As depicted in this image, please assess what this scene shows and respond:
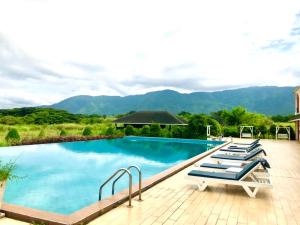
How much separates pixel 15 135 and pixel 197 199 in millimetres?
15470

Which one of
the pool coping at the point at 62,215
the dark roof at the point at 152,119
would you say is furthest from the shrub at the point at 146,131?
the pool coping at the point at 62,215

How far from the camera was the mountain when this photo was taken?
449 feet

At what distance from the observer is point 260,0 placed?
10.5 m

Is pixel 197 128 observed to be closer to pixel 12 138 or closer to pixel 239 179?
pixel 12 138

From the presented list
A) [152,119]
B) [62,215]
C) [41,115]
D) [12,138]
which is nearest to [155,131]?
[152,119]

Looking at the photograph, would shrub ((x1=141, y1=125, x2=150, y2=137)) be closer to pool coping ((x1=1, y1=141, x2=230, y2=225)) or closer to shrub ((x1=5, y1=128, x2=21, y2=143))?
shrub ((x1=5, y1=128, x2=21, y2=143))

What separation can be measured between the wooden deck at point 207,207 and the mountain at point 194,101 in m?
130

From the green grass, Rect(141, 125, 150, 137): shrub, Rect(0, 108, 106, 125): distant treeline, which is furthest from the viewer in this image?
Rect(0, 108, 106, 125): distant treeline

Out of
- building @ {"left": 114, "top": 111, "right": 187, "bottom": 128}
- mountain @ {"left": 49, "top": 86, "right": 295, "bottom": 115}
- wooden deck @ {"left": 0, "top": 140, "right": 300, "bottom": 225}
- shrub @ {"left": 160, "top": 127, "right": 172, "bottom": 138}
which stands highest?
mountain @ {"left": 49, "top": 86, "right": 295, "bottom": 115}

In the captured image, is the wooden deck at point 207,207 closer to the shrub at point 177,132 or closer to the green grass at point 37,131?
the green grass at point 37,131

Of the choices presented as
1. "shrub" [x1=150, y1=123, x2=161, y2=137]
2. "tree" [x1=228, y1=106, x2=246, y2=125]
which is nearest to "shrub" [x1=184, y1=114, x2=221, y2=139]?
"shrub" [x1=150, y1=123, x2=161, y2=137]

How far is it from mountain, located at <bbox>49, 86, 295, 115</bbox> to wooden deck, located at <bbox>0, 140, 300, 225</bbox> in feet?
427

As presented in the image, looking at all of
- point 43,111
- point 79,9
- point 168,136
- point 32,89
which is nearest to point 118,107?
point 43,111

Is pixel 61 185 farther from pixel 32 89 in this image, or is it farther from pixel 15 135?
pixel 32 89
